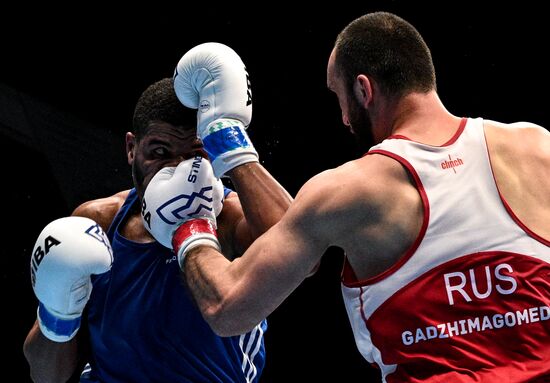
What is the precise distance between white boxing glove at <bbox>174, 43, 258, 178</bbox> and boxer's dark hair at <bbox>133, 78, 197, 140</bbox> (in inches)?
6.6

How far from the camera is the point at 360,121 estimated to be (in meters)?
2.05

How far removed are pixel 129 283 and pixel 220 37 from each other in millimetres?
2129

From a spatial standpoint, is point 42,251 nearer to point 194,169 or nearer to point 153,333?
point 153,333

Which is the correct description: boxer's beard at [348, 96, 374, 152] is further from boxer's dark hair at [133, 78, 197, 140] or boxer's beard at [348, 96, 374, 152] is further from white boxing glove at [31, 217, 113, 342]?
white boxing glove at [31, 217, 113, 342]

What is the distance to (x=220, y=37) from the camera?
14.6 feet

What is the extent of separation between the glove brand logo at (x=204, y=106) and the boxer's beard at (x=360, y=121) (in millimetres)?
500

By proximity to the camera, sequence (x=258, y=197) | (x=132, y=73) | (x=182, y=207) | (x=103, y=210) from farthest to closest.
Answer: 1. (x=132, y=73)
2. (x=103, y=210)
3. (x=182, y=207)
4. (x=258, y=197)

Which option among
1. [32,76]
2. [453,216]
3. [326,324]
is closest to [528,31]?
[326,324]

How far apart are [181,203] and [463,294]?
2.94 ft

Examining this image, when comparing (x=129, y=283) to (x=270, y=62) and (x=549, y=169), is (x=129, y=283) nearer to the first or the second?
(x=549, y=169)

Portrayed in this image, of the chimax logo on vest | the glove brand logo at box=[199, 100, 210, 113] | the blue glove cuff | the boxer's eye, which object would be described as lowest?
the boxer's eye

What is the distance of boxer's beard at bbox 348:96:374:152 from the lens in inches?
80.4

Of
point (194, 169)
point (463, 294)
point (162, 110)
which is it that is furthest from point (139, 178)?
point (463, 294)

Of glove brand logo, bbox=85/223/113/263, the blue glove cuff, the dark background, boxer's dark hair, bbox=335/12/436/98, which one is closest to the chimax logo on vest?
boxer's dark hair, bbox=335/12/436/98
